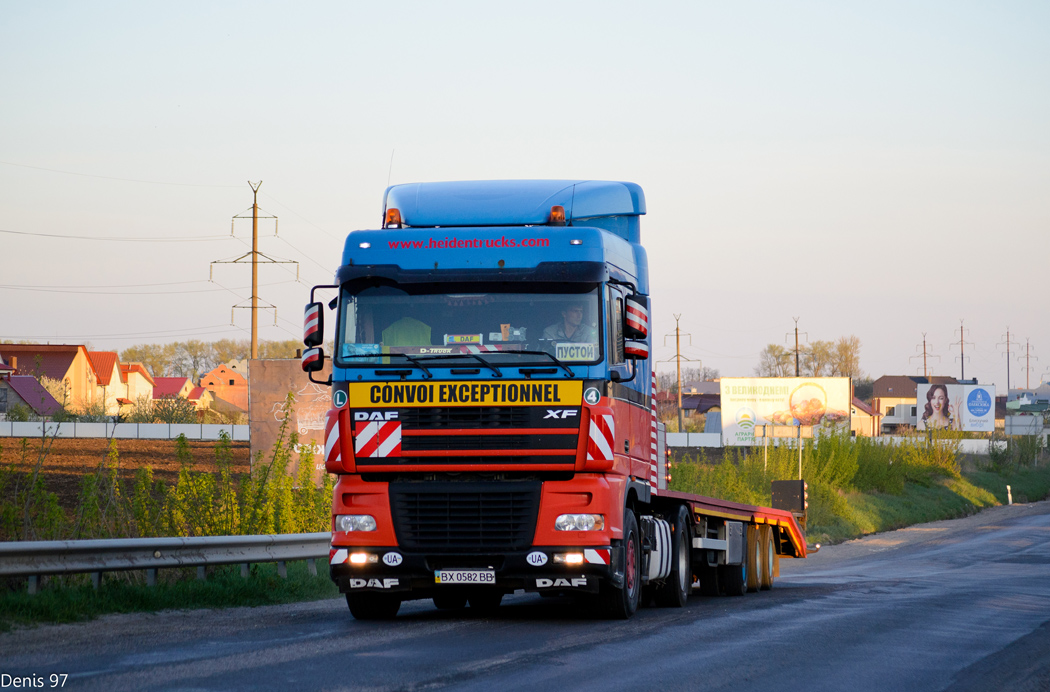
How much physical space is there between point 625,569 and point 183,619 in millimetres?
4358

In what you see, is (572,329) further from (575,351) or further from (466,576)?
(466,576)

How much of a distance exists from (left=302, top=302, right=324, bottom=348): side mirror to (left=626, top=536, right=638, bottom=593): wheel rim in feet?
12.3

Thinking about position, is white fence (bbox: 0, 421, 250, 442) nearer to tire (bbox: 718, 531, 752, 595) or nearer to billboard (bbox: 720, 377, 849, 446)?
billboard (bbox: 720, 377, 849, 446)

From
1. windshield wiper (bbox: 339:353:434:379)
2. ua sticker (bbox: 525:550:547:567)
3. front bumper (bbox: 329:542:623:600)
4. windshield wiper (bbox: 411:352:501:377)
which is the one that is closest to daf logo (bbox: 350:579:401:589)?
front bumper (bbox: 329:542:623:600)

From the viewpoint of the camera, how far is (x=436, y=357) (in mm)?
11352

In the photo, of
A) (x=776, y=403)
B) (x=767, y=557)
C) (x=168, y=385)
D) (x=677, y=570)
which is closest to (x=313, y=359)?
(x=677, y=570)

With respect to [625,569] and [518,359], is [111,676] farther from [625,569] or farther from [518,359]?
[625,569]

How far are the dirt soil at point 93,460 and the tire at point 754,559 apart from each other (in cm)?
1478

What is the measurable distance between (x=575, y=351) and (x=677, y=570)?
4.36m

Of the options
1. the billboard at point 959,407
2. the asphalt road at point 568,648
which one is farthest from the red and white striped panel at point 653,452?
the billboard at point 959,407

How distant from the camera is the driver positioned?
11.4m

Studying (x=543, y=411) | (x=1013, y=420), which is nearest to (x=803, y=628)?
(x=543, y=411)

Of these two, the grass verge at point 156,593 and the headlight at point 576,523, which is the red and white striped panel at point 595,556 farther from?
the grass verge at point 156,593

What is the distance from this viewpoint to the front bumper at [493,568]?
1127 centimetres
